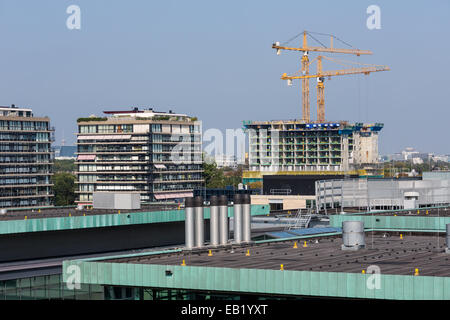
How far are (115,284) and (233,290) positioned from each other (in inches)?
254

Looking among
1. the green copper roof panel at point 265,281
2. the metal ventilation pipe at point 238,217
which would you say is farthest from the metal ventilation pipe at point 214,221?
the green copper roof panel at point 265,281

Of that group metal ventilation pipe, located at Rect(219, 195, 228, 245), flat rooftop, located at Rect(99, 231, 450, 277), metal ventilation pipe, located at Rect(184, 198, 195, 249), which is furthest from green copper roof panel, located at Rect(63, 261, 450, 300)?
metal ventilation pipe, located at Rect(219, 195, 228, 245)

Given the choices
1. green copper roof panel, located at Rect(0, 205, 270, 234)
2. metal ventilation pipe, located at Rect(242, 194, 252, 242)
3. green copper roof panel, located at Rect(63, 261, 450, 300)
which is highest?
metal ventilation pipe, located at Rect(242, 194, 252, 242)

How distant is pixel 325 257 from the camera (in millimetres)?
46188

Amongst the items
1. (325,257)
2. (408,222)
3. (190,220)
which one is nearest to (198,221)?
(190,220)

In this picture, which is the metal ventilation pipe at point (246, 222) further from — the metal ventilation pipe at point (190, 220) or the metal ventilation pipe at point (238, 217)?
the metal ventilation pipe at point (190, 220)

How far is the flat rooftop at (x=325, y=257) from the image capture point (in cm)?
4094

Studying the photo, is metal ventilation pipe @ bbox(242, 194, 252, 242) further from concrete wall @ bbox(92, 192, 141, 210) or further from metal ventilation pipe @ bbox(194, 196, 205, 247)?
concrete wall @ bbox(92, 192, 141, 210)

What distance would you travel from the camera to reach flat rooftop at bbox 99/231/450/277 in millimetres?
40938

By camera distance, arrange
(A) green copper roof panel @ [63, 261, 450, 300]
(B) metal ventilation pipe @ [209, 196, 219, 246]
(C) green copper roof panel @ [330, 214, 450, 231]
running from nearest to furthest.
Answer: (A) green copper roof panel @ [63, 261, 450, 300]
(B) metal ventilation pipe @ [209, 196, 219, 246]
(C) green copper roof panel @ [330, 214, 450, 231]

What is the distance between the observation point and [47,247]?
70812 millimetres
